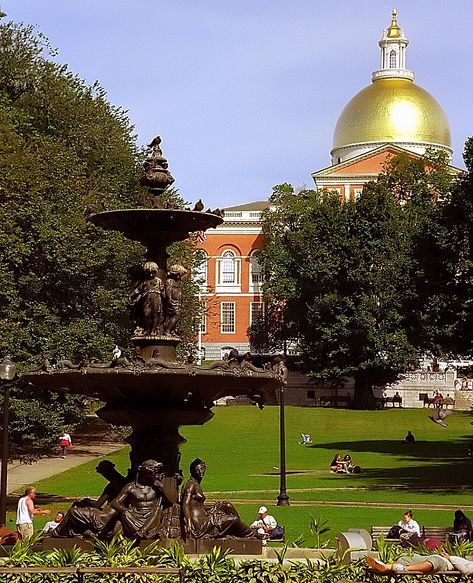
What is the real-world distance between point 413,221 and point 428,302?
28.1 m

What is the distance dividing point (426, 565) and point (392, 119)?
91.3 meters

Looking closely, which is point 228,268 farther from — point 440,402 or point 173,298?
point 173,298

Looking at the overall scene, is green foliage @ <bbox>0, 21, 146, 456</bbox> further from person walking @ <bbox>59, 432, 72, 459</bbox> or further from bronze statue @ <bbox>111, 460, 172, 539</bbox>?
bronze statue @ <bbox>111, 460, 172, 539</bbox>

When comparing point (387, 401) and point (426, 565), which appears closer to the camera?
point (426, 565)

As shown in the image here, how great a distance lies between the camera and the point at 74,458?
4203 cm

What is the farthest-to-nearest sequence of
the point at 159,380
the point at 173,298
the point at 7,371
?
the point at 7,371 < the point at 173,298 < the point at 159,380

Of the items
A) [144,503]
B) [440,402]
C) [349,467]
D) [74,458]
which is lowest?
[74,458]

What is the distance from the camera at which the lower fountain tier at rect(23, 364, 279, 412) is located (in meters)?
15.2

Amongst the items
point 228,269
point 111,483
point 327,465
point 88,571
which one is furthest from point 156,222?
point 228,269

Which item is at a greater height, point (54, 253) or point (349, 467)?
point (54, 253)

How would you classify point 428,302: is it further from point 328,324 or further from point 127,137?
point 328,324

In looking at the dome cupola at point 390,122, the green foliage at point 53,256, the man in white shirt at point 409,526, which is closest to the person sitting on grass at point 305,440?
the green foliage at point 53,256

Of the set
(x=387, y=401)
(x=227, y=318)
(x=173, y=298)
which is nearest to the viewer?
(x=173, y=298)

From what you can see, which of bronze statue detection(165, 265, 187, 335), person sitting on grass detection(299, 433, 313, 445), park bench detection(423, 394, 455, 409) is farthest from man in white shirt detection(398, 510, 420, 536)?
park bench detection(423, 394, 455, 409)
